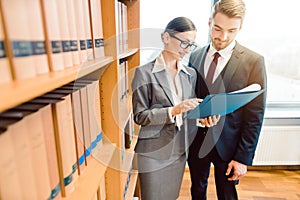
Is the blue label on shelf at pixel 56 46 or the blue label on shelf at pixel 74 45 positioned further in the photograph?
the blue label on shelf at pixel 74 45

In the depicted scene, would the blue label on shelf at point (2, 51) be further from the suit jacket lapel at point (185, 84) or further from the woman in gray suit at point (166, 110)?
the suit jacket lapel at point (185, 84)

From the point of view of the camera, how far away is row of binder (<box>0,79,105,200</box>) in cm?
44

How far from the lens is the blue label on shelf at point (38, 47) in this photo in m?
0.48

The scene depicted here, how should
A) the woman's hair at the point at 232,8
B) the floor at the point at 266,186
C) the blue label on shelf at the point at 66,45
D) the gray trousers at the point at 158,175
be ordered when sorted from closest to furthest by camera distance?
the blue label on shelf at the point at 66,45
the woman's hair at the point at 232,8
the gray trousers at the point at 158,175
the floor at the point at 266,186

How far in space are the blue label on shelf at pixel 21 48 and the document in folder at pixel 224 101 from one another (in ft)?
2.66

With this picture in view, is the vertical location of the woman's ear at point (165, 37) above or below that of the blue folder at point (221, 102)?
→ above

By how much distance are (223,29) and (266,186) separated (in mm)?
1765

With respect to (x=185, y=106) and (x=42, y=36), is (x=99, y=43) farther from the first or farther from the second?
(x=185, y=106)

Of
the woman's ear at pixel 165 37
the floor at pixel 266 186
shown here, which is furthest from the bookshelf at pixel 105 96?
the floor at pixel 266 186

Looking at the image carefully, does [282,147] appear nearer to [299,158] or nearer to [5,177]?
[299,158]

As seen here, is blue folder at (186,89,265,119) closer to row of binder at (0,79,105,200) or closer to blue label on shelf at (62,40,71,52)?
row of binder at (0,79,105,200)

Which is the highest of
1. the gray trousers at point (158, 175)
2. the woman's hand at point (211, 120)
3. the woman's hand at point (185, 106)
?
the woman's hand at point (185, 106)

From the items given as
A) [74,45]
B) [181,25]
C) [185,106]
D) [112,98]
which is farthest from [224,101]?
[74,45]

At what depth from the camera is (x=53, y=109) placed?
1.91 ft
